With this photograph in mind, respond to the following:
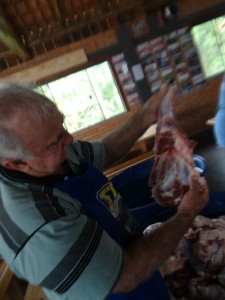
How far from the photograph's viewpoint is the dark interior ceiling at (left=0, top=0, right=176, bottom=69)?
436 centimetres

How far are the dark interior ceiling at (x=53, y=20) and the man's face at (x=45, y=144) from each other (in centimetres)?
358

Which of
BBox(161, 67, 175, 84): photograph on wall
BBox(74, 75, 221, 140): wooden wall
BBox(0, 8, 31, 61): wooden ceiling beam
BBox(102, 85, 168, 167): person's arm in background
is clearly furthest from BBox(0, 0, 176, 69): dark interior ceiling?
BBox(102, 85, 168, 167): person's arm in background

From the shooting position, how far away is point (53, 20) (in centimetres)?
486

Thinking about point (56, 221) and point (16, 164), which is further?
point (16, 164)

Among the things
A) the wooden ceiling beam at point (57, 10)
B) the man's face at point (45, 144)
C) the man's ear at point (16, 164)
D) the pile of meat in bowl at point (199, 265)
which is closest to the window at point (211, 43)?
the wooden ceiling beam at point (57, 10)

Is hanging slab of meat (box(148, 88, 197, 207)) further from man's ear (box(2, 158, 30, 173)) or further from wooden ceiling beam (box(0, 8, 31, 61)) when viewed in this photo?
wooden ceiling beam (box(0, 8, 31, 61))

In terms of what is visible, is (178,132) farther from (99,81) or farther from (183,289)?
(99,81)

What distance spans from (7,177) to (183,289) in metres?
0.99

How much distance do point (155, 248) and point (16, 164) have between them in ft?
1.70

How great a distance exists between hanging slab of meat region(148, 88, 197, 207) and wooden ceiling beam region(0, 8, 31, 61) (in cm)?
338

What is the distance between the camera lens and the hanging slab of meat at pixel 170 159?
1.35 meters

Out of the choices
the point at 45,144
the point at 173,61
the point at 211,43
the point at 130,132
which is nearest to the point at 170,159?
the point at 130,132

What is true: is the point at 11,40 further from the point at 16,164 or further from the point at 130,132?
the point at 16,164

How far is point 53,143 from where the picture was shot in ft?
3.12
